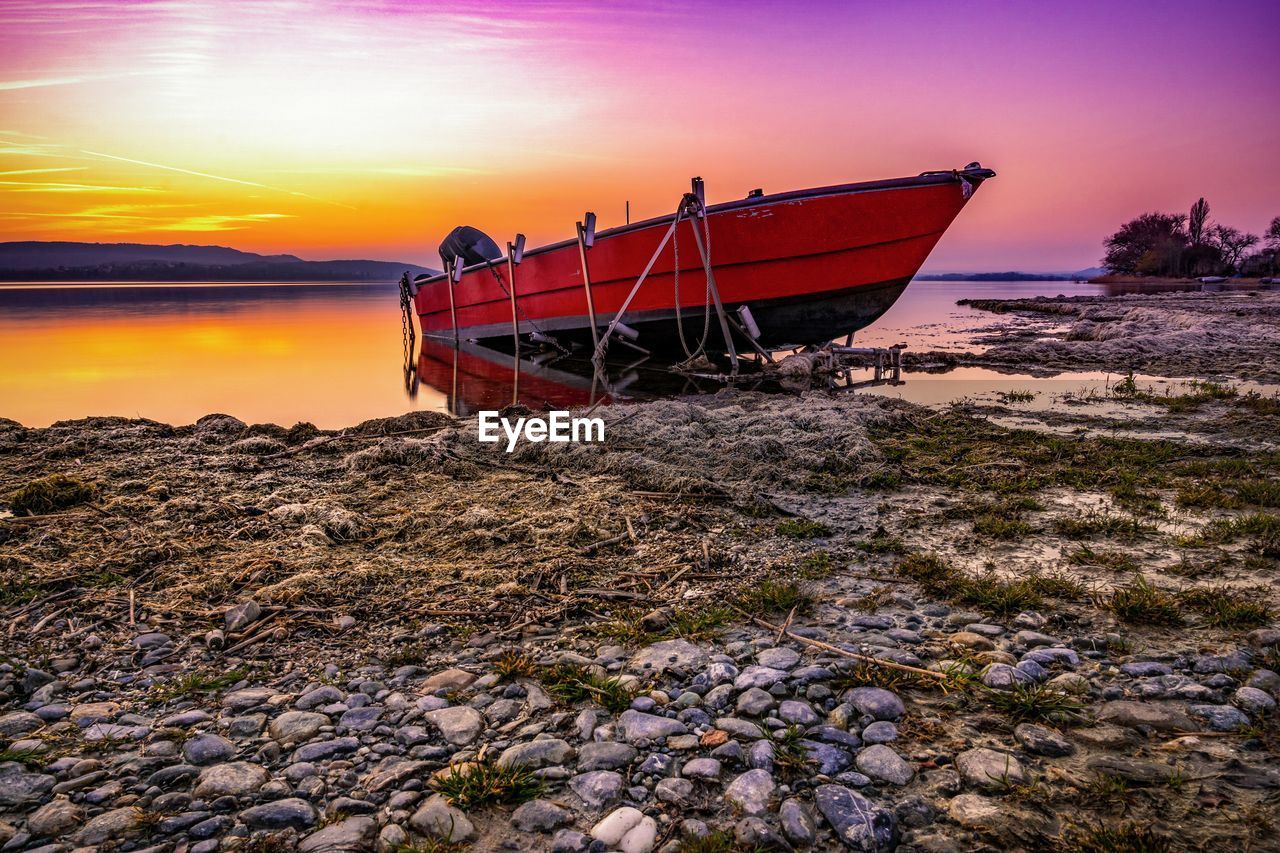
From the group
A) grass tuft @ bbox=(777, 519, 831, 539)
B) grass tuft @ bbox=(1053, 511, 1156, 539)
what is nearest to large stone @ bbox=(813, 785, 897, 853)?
grass tuft @ bbox=(777, 519, 831, 539)

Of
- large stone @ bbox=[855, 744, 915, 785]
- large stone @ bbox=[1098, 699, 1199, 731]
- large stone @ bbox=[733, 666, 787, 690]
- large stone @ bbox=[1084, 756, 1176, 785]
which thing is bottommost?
large stone @ bbox=[855, 744, 915, 785]

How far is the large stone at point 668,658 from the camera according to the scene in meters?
3.00

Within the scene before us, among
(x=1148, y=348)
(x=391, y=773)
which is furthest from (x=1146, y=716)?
(x=1148, y=348)

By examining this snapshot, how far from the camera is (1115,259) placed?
9519cm

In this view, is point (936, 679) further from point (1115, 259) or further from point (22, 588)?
point (1115, 259)

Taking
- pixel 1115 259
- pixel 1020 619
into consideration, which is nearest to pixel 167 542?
pixel 1020 619

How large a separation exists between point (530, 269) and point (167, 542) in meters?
16.5

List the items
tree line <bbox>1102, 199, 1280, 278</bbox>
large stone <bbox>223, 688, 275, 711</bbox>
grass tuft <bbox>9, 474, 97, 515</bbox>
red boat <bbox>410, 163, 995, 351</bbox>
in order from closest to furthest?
1. large stone <bbox>223, 688, 275, 711</bbox>
2. grass tuft <bbox>9, 474, 97, 515</bbox>
3. red boat <bbox>410, 163, 995, 351</bbox>
4. tree line <bbox>1102, 199, 1280, 278</bbox>

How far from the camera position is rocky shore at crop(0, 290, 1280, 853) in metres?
2.10

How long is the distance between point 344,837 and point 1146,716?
2743mm

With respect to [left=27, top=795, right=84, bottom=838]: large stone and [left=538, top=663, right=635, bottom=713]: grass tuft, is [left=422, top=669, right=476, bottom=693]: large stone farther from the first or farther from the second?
[left=27, top=795, right=84, bottom=838]: large stone

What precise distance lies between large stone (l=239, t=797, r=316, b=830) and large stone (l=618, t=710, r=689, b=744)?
3.47 ft

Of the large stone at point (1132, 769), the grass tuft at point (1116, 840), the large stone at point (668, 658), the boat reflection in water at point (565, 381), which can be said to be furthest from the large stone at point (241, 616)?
the boat reflection in water at point (565, 381)

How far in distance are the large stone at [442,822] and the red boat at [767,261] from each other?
12.1 metres
